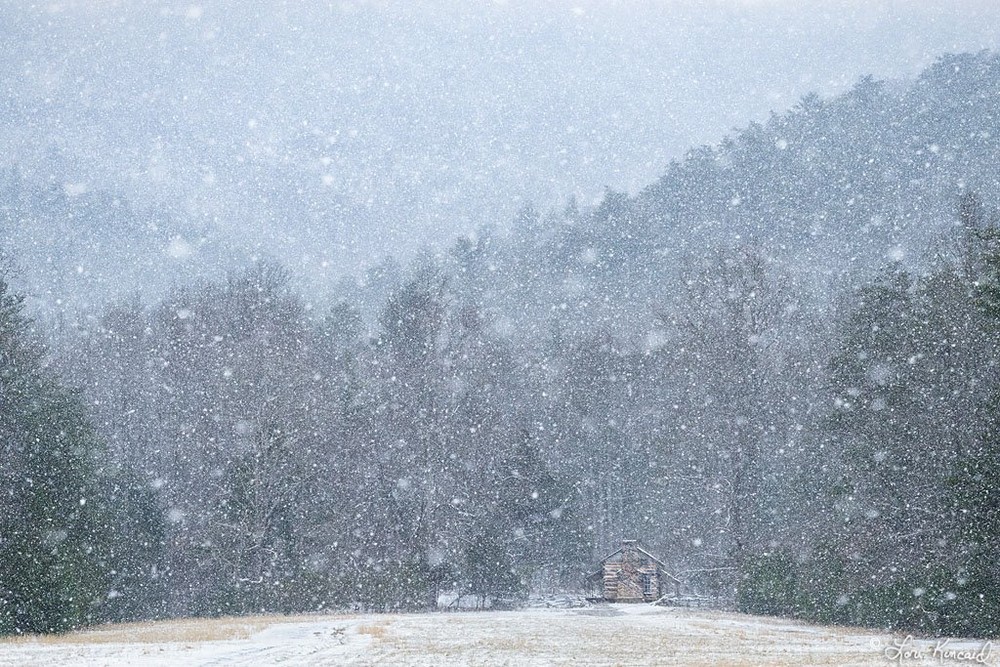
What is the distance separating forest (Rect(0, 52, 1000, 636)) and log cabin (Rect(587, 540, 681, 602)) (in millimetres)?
2742

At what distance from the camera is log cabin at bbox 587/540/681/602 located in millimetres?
58531

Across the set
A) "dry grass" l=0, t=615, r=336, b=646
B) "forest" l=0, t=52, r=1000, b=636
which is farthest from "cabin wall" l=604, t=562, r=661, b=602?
"dry grass" l=0, t=615, r=336, b=646

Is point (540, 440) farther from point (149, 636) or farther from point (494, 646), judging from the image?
point (494, 646)

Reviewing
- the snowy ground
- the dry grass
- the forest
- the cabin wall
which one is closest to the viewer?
the snowy ground

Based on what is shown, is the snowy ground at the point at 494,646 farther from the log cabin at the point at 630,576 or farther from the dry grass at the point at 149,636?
the log cabin at the point at 630,576

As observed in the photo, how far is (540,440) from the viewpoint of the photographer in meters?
68.3

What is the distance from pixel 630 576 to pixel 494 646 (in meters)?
34.7

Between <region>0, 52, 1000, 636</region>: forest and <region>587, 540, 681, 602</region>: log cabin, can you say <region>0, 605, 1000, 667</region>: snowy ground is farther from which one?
<region>587, 540, 681, 602</region>: log cabin

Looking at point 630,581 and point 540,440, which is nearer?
point 630,581

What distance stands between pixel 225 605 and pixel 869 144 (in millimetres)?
79813

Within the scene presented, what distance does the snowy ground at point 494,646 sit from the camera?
2044 cm

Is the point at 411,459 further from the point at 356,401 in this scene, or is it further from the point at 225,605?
the point at 225,605

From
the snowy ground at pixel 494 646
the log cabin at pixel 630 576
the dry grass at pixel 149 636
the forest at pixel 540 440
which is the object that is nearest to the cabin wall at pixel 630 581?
the log cabin at pixel 630 576

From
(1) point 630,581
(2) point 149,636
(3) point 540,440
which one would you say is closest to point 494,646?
(2) point 149,636
